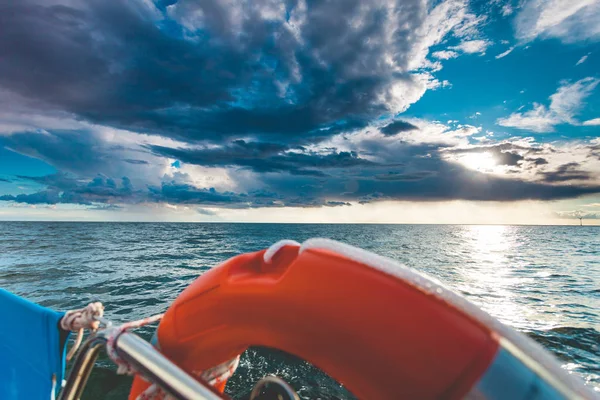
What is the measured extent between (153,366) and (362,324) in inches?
36.5

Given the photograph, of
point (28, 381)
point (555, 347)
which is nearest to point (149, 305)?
point (28, 381)

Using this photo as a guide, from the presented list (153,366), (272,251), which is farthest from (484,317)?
(153,366)

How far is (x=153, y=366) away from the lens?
133 centimetres

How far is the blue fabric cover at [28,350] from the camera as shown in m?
2.02

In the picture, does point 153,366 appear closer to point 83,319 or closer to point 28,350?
point 83,319

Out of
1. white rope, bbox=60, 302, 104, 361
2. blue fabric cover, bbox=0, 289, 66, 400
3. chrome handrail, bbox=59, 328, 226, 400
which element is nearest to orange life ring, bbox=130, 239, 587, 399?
chrome handrail, bbox=59, 328, 226, 400

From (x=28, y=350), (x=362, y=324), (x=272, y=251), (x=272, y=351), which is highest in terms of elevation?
(x=272, y=251)

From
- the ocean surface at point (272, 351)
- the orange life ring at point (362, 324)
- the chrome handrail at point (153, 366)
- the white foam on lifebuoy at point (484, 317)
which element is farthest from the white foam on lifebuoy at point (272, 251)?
the ocean surface at point (272, 351)

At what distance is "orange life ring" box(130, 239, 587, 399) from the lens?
94cm

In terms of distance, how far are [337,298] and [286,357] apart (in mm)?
5085

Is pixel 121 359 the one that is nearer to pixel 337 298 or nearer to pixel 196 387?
pixel 196 387

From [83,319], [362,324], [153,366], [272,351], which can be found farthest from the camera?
[272,351]

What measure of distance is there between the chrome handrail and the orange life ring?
22cm

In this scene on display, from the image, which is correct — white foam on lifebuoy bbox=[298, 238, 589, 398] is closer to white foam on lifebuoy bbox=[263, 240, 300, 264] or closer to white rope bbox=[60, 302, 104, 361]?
white foam on lifebuoy bbox=[263, 240, 300, 264]
